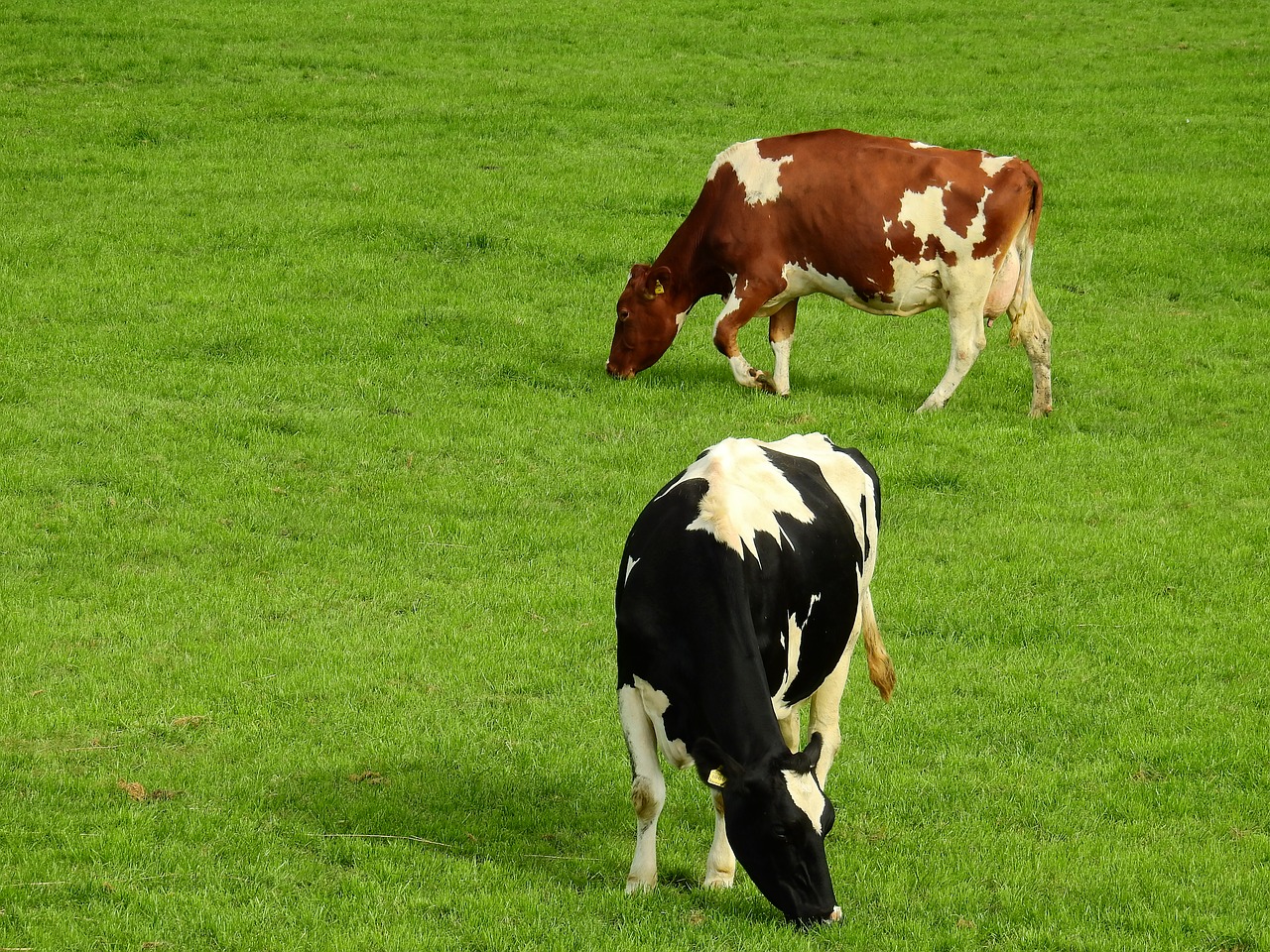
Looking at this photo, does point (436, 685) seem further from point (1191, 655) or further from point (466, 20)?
point (466, 20)

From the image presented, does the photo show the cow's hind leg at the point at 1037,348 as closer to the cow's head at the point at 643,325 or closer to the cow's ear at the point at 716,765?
the cow's head at the point at 643,325

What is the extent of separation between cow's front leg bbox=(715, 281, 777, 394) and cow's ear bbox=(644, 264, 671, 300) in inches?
39.7

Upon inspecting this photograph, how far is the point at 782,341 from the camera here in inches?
671

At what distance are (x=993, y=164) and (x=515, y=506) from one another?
6.76m

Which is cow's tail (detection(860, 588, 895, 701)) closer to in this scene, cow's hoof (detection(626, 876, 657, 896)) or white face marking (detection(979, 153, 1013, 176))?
cow's hoof (detection(626, 876, 657, 896))

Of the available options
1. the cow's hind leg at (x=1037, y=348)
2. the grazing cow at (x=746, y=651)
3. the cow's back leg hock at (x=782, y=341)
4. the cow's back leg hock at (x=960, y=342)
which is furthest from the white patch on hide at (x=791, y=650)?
the cow's hind leg at (x=1037, y=348)

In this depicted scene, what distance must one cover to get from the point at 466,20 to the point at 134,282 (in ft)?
51.2

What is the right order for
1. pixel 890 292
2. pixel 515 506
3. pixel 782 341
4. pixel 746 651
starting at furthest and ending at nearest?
pixel 782 341
pixel 890 292
pixel 515 506
pixel 746 651

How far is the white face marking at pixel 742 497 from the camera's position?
757cm

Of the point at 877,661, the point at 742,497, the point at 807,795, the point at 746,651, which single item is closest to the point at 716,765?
the point at 807,795

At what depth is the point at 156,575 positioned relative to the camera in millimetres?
11891

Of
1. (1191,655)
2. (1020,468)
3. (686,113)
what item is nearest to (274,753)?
(1191,655)

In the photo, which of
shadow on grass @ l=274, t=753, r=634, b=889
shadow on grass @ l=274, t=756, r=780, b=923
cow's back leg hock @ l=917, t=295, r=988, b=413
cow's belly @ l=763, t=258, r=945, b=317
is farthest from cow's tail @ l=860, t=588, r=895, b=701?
cow's belly @ l=763, t=258, r=945, b=317

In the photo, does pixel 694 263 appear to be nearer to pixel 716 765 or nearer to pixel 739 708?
pixel 739 708
